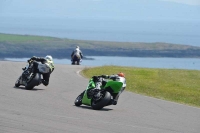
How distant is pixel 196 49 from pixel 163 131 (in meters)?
107

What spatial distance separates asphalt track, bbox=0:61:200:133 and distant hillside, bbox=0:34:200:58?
88400 mm

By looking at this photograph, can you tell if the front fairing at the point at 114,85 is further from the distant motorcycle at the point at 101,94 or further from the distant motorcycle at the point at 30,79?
the distant motorcycle at the point at 30,79

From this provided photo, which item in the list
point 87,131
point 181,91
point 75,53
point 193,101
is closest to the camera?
point 87,131

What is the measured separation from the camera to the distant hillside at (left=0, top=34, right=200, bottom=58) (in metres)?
118

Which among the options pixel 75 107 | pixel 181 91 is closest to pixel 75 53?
pixel 181 91

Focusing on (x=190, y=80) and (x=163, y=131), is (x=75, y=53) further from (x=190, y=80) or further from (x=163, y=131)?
(x=163, y=131)

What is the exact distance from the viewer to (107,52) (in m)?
128

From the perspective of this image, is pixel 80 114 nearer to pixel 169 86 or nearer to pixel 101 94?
pixel 101 94

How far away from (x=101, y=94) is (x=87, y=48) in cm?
11470

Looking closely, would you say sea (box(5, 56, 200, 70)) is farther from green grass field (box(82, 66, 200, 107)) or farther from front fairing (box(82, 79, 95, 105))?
front fairing (box(82, 79, 95, 105))

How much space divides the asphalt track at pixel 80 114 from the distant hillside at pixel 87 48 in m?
88.4

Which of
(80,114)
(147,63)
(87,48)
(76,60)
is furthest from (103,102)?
(87,48)

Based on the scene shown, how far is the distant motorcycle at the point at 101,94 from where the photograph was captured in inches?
703

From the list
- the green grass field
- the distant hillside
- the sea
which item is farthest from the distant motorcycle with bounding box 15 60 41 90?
the distant hillside
